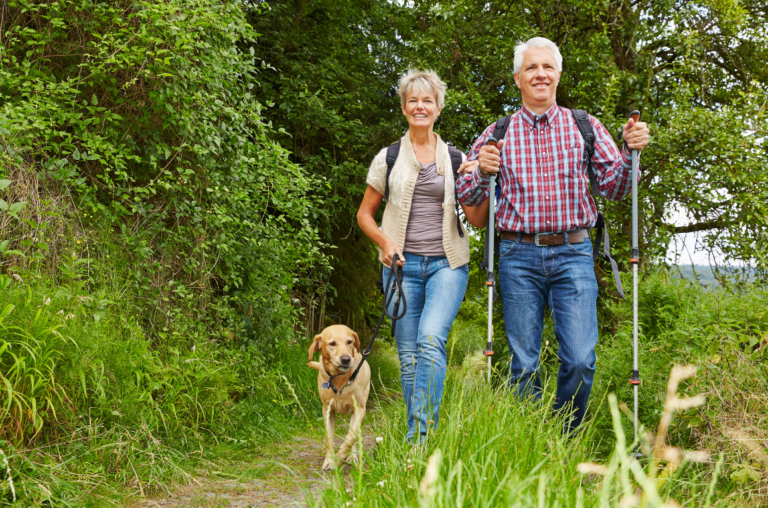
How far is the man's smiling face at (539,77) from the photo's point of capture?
3.47m

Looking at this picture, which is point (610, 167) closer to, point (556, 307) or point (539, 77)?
point (539, 77)

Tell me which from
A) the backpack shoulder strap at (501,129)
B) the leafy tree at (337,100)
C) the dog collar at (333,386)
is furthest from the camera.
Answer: the leafy tree at (337,100)

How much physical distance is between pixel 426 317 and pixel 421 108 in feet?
4.26

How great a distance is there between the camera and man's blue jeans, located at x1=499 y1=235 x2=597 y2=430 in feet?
10.9

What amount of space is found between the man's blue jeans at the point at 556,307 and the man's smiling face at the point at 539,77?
A: 817 millimetres

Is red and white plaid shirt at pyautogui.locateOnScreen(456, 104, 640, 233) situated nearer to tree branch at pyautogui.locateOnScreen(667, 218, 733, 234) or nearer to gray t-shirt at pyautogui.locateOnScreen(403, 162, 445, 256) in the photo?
gray t-shirt at pyautogui.locateOnScreen(403, 162, 445, 256)

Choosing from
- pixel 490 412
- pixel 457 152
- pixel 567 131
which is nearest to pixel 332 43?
pixel 457 152

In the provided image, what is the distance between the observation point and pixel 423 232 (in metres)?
3.68

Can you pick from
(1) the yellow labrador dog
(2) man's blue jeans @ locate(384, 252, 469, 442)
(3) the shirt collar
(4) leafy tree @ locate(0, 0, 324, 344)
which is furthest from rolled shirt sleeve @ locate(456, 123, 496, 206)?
(4) leafy tree @ locate(0, 0, 324, 344)

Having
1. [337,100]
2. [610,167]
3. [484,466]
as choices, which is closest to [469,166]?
[610,167]

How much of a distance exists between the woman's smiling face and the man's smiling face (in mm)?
590

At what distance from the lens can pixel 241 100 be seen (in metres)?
5.59

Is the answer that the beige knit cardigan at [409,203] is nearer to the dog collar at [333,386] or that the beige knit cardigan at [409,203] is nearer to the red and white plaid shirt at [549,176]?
the red and white plaid shirt at [549,176]

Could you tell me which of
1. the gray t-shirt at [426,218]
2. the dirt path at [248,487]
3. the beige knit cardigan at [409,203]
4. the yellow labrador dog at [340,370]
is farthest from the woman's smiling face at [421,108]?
the dirt path at [248,487]
